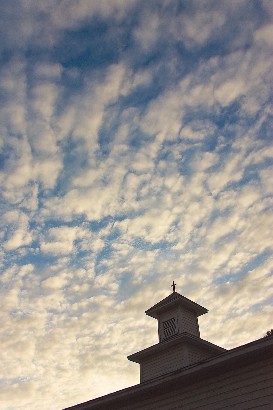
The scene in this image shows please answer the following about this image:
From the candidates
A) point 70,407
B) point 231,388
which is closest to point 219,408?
point 231,388

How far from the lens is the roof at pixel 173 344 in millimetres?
19953

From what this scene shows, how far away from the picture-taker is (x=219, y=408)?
441 inches

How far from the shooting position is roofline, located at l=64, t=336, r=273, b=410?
10641 mm

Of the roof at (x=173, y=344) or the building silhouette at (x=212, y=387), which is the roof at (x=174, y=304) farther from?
the building silhouette at (x=212, y=387)

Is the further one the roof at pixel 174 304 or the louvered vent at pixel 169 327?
the roof at pixel 174 304

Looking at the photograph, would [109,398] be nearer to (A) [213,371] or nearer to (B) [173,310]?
(A) [213,371]

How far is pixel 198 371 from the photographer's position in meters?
11.9

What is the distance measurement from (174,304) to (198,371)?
1104 cm

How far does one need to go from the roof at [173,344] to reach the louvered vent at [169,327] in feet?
4.29

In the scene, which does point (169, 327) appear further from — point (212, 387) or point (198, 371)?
point (212, 387)

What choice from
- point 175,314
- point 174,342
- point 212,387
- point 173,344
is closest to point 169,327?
point 175,314

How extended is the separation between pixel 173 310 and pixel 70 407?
8815 millimetres

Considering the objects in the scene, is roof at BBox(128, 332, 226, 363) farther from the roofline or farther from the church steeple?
the roofline

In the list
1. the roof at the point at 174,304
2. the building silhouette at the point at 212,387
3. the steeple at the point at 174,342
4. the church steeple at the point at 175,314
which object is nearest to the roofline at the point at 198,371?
the building silhouette at the point at 212,387
